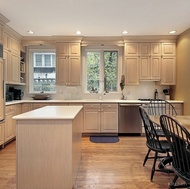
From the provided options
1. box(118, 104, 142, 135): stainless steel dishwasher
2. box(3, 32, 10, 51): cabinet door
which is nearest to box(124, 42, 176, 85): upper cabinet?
box(118, 104, 142, 135): stainless steel dishwasher

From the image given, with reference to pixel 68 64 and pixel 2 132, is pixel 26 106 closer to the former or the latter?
pixel 2 132

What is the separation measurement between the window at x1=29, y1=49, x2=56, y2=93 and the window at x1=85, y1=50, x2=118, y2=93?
101cm

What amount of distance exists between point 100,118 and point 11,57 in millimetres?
2619

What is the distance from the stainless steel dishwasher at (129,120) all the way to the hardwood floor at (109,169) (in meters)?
0.81

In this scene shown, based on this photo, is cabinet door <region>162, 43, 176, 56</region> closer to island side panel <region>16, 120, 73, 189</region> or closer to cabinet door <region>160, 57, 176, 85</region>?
cabinet door <region>160, 57, 176, 85</region>

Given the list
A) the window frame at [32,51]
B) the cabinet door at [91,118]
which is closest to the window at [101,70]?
the cabinet door at [91,118]

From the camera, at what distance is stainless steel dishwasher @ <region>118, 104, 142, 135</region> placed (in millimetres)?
4953

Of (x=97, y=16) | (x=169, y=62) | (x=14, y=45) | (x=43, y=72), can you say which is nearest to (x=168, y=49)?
(x=169, y=62)

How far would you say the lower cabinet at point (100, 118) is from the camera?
500 cm

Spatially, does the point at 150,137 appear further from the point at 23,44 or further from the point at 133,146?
the point at 23,44

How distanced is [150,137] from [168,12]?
238 cm

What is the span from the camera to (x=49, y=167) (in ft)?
7.13

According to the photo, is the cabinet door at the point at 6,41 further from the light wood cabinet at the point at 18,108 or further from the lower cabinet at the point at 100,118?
the lower cabinet at the point at 100,118

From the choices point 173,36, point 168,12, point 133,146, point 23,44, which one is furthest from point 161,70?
point 23,44
